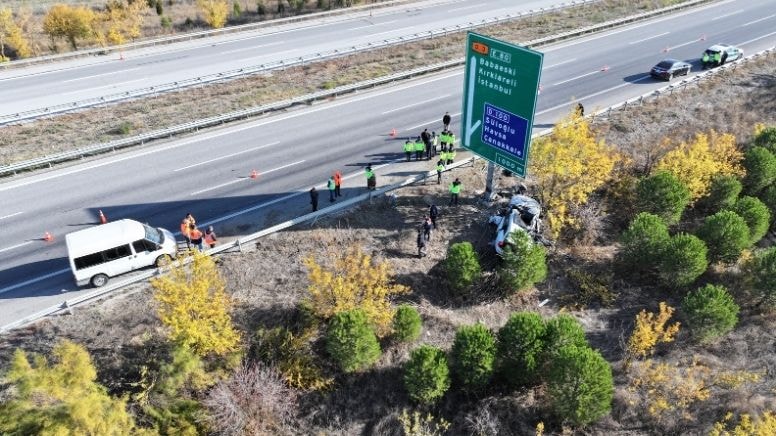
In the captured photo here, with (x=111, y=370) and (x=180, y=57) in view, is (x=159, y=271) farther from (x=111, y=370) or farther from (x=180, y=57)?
(x=180, y=57)

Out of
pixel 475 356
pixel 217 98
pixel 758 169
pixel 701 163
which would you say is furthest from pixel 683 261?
pixel 217 98

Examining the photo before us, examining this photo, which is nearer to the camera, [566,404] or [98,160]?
[566,404]

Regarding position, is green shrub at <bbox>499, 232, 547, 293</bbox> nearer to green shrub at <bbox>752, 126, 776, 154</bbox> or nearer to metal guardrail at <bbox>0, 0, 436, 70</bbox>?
green shrub at <bbox>752, 126, 776, 154</bbox>

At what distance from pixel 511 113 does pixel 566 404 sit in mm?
11574

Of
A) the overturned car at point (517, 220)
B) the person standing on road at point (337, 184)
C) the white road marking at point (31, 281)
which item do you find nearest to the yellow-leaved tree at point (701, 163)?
the overturned car at point (517, 220)

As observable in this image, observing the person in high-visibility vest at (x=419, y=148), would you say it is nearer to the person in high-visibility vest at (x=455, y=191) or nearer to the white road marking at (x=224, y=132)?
the person in high-visibility vest at (x=455, y=191)

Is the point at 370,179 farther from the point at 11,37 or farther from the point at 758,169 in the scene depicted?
the point at 11,37

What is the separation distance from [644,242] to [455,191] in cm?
859

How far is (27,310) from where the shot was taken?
20484 millimetres

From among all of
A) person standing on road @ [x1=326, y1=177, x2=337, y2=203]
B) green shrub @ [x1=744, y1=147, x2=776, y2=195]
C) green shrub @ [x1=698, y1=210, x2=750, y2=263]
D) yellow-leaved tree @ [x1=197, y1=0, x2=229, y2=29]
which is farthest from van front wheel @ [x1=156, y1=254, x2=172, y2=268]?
yellow-leaved tree @ [x1=197, y1=0, x2=229, y2=29]

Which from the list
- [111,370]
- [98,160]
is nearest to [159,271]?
[111,370]

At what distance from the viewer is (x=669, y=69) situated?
41.2 metres

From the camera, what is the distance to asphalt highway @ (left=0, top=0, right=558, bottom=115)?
3841 cm

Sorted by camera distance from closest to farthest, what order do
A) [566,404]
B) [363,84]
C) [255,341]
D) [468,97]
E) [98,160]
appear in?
[566,404] → [255,341] → [468,97] → [98,160] → [363,84]
